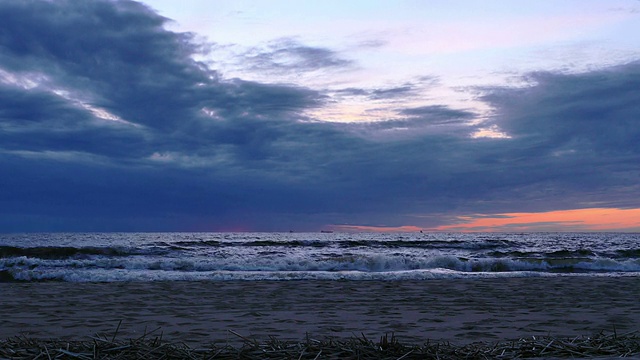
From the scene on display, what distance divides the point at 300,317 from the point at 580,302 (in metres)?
6.06

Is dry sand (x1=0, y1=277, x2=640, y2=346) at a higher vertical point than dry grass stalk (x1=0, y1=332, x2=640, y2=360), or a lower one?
lower

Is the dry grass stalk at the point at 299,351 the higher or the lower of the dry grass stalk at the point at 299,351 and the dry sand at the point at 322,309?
the higher

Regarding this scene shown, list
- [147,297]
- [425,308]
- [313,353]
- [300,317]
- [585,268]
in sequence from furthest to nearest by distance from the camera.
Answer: [585,268], [147,297], [425,308], [300,317], [313,353]

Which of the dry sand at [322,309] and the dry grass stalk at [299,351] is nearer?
the dry grass stalk at [299,351]

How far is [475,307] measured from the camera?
8.89 meters

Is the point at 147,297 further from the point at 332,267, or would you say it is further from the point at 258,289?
the point at 332,267

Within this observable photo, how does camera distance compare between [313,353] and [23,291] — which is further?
[23,291]

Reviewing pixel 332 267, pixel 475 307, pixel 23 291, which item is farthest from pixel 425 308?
pixel 332 267

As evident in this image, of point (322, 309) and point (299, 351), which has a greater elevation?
point (299, 351)

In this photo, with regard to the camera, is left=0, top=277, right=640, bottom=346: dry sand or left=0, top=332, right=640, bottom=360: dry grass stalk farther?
left=0, top=277, right=640, bottom=346: dry sand

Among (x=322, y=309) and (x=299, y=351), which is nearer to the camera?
(x=299, y=351)

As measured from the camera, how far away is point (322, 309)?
8.68 meters

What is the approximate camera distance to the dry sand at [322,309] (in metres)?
6.65

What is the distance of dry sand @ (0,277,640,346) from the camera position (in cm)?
665
